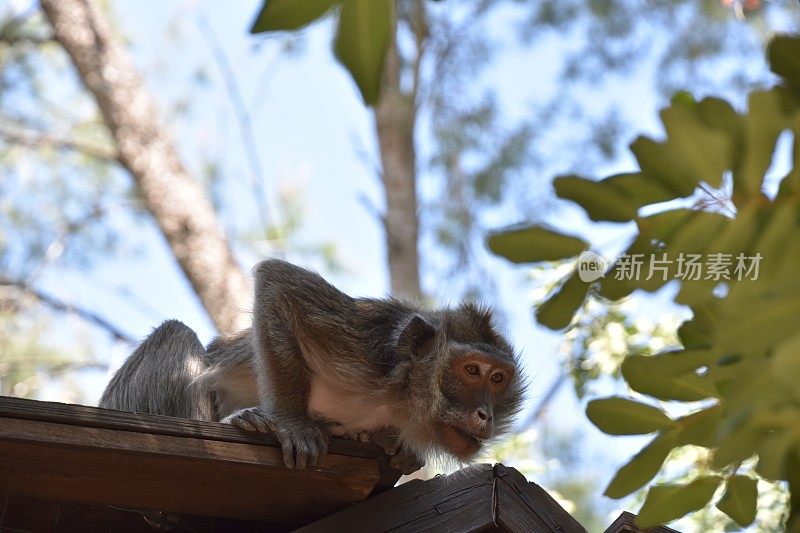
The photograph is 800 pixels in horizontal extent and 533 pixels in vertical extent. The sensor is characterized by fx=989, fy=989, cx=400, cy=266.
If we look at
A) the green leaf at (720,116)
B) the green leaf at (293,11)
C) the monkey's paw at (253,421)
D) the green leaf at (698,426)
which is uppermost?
the green leaf at (293,11)

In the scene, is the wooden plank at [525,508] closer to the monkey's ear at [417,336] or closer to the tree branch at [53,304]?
the monkey's ear at [417,336]

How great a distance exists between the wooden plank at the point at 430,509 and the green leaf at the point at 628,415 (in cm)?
172

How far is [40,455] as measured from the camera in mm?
3678

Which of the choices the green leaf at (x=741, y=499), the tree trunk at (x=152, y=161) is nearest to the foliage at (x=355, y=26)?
the green leaf at (x=741, y=499)

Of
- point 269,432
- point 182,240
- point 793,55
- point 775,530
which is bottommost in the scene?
point 182,240

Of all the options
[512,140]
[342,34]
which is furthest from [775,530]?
[512,140]

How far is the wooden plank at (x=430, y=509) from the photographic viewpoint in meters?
3.98

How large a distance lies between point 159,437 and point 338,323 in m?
1.61

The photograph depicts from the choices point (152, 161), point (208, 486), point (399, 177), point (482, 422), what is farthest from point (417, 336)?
point (399, 177)

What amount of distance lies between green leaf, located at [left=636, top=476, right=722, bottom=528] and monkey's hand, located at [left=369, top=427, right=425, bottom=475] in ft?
7.11

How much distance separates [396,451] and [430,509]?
61cm

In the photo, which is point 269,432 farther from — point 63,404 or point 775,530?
point 775,530

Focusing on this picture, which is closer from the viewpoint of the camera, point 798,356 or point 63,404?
point 798,356
